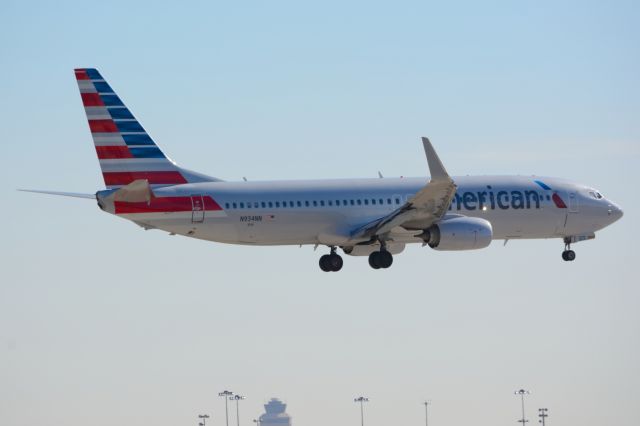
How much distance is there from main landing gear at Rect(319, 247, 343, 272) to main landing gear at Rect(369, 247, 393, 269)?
2.42m

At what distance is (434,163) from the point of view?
76312 millimetres

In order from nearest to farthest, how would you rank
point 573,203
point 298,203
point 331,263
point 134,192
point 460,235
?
point 134,192 → point 460,235 → point 298,203 → point 331,263 → point 573,203

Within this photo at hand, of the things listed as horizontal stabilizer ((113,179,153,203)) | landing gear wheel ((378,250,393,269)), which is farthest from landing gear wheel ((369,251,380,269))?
horizontal stabilizer ((113,179,153,203))

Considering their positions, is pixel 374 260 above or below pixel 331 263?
below

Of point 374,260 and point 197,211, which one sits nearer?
point 197,211

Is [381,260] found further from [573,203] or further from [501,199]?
[573,203]

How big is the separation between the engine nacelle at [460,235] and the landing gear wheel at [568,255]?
10057 mm

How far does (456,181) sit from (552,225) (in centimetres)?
603

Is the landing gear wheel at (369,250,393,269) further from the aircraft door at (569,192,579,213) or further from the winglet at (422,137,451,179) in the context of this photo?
the aircraft door at (569,192,579,213)

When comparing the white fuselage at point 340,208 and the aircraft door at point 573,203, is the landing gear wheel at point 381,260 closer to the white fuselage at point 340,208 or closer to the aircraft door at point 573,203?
the white fuselage at point 340,208

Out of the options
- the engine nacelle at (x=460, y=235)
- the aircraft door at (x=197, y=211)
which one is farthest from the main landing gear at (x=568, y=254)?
the aircraft door at (x=197, y=211)

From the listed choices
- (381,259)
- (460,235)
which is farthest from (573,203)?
(381,259)

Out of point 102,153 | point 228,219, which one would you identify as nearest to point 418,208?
point 228,219

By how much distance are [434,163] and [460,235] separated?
15.3 feet
